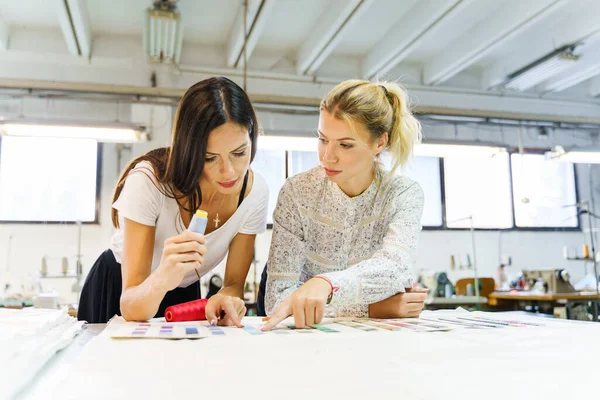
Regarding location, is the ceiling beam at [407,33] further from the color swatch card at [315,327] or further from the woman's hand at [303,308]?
the woman's hand at [303,308]

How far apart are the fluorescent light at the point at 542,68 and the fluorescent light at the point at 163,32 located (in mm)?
3356

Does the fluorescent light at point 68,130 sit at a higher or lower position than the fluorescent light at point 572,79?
lower

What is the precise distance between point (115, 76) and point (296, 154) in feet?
7.09

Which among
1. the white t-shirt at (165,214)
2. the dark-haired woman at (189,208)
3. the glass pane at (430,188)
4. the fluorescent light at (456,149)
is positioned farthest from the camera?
the glass pane at (430,188)

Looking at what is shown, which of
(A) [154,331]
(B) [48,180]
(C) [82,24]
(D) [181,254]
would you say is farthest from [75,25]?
(A) [154,331]

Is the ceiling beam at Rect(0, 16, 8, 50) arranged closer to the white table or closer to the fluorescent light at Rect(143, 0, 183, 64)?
the fluorescent light at Rect(143, 0, 183, 64)

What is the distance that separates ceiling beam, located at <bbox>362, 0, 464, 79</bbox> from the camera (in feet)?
12.5

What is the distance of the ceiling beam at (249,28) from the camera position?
12.8 feet

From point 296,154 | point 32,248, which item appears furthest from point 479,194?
point 32,248

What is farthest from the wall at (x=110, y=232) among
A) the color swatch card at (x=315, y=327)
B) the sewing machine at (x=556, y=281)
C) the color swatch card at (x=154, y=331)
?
the color swatch card at (x=154, y=331)

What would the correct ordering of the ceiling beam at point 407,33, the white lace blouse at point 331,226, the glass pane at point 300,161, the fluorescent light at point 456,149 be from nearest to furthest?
the white lace blouse at point 331,226, the fluorescent light at point 456,149, the ceiling beam at point 407,33, the glass pane at point 300,161

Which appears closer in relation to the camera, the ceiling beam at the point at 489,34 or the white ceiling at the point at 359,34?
the ceiling beam at the point at 489,34

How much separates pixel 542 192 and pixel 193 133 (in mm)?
6557

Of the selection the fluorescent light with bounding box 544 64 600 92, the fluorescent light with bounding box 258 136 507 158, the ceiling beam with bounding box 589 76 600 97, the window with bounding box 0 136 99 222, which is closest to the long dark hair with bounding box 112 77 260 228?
the fluorescent light with bounding box 258 136 507 158
